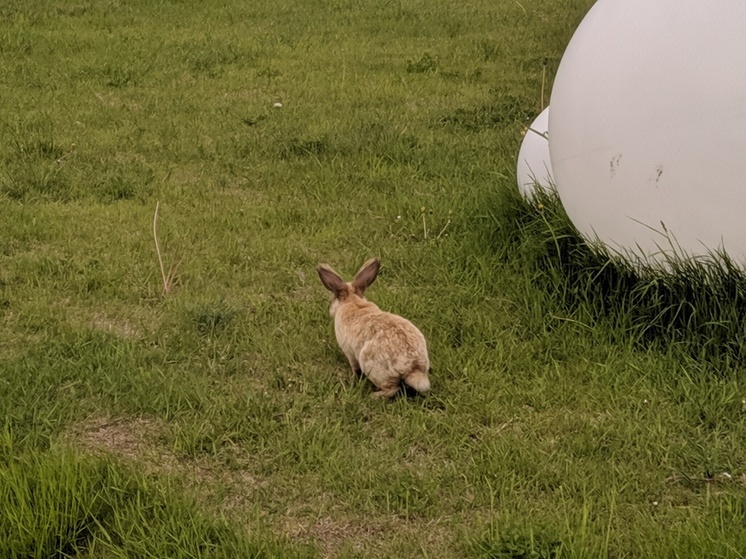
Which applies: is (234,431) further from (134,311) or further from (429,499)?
(134,311)

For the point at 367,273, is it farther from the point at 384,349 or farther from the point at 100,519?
the point at 100,519

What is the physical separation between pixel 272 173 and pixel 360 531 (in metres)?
3.80

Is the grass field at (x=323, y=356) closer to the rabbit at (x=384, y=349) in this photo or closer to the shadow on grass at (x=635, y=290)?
the shadow on grass at (x=635, y=290)

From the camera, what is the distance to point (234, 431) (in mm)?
3781

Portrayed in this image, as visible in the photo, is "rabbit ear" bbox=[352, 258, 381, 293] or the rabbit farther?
"rabbit ear" bbox=[352, 258, 381, 293]

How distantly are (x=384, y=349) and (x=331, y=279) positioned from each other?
2.08ft

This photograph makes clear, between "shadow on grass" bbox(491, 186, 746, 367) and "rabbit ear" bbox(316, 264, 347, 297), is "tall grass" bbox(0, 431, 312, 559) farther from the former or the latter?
"shadow on grass" bbox(491, 186, 746, 367)

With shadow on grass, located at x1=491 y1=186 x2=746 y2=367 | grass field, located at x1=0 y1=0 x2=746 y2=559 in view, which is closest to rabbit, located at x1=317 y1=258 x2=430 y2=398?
grass field, located at x1=0 y1=0 x2=746 y2=559

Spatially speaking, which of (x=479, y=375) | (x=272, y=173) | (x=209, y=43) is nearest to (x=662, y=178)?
(x=479, y=375)

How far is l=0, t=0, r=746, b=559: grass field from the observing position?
3.22 m

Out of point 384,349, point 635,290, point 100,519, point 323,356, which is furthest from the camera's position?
point 323,356

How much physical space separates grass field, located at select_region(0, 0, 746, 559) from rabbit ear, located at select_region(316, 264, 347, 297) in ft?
0.97

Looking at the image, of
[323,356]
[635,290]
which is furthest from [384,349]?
[635,290]

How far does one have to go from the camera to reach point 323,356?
4.38 m
